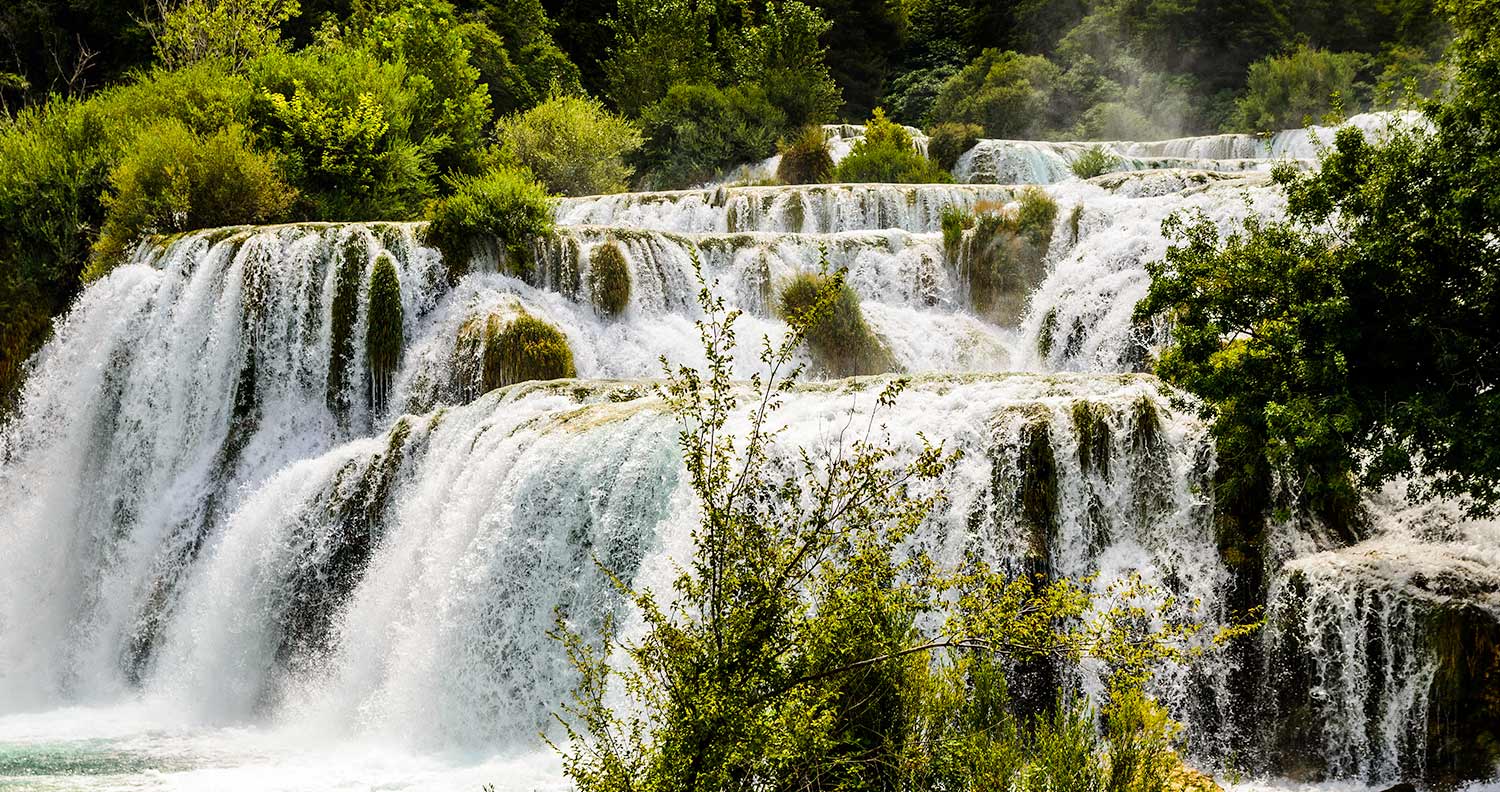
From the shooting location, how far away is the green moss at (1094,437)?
8.80m

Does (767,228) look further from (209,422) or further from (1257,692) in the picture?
(1257,692)

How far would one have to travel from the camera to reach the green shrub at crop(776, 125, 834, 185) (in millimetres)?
26953

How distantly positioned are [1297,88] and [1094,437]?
25070 mm

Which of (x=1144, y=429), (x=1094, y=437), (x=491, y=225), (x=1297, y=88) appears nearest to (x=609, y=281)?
(x=491, y=225)

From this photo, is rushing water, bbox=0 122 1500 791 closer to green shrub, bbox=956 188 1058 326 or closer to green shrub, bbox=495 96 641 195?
green shrub, bbox=956 188 1058 326

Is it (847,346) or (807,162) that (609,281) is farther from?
(807,162)

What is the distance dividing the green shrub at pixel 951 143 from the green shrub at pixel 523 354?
47.8ft

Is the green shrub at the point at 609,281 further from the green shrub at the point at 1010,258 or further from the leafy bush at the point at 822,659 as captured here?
the leafy bush at the point at 822,659

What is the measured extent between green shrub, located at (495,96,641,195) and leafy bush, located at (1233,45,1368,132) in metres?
16.7

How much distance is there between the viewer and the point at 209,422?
14969mm

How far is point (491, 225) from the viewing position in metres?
15.9

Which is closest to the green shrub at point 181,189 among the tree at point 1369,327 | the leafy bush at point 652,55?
the tree at point 1369,327

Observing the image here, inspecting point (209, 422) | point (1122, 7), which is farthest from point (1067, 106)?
point (209, 422)

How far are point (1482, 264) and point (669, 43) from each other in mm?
29935
